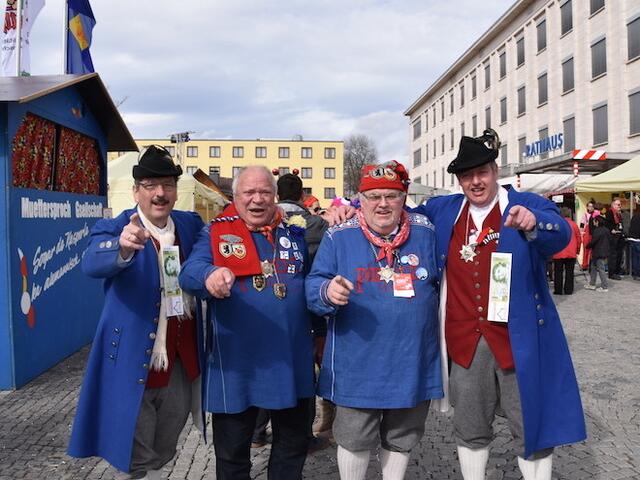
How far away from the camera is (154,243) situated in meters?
2.60

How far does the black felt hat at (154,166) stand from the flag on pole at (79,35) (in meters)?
8.13

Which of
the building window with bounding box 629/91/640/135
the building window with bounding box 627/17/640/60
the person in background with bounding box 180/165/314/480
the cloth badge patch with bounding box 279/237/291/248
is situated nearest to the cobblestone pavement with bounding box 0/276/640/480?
the person in background with bounding box 180/165/314/480

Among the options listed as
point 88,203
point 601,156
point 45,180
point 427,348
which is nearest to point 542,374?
point 427,348

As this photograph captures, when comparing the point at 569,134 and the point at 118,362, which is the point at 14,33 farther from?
the point at 569,134

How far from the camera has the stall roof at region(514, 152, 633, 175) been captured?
607 inches

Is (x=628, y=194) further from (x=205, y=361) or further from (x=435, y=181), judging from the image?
(x=435, y=181)

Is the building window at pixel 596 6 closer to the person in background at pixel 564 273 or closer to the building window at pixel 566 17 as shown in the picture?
the building window at pixel 566 17

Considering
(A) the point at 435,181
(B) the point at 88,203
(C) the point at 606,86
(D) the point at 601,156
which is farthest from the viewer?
(A) the point at 435,181

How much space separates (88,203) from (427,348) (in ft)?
17.7

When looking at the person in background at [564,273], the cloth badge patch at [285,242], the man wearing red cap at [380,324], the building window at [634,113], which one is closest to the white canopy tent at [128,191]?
the person in background at [564,273]

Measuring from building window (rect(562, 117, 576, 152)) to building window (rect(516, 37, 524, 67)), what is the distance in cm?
705

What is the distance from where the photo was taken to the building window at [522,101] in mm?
33322

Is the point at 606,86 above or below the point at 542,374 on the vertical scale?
above

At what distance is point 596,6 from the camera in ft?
83.9
